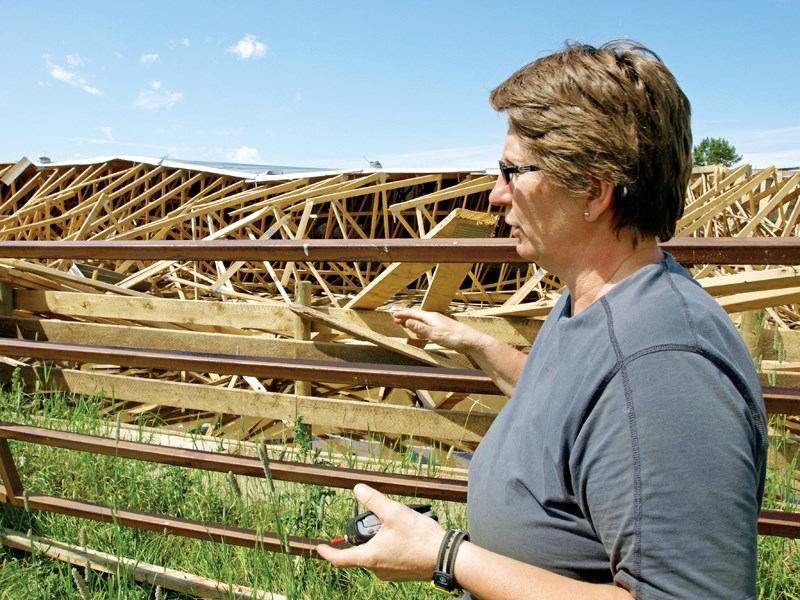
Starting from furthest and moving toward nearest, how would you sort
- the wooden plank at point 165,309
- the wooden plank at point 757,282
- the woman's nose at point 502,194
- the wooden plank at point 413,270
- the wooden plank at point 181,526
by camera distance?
the wooden plank at point 165,309 → the wooden plank at point 413,270 → the wooden plank at point 757,282 → the wooden plank at point 181,526 → the woman's nose at point 502,194

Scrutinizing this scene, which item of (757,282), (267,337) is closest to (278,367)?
(757,282)

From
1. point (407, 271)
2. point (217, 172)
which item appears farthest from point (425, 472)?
point (217, 172)

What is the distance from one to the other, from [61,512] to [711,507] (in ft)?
8.96

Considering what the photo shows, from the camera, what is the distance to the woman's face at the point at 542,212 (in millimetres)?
1350

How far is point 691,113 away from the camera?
136cm

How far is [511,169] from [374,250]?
3.27ft

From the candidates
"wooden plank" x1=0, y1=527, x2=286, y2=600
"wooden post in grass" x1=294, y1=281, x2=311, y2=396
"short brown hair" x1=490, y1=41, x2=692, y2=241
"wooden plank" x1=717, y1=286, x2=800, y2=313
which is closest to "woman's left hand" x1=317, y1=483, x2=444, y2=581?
"short brown hair" x1=490, y1=41, x2=692, y2=241

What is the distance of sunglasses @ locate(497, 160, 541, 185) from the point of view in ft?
4.49

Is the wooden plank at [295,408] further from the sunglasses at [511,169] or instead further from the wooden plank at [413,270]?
the sunglasses at [511,169]

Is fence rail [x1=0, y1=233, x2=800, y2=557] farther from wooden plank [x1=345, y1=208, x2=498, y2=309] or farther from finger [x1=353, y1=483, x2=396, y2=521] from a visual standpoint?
wooden plank [x1=345, y1=208, x2=498, y2=309]

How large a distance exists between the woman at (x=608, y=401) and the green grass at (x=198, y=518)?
120cm

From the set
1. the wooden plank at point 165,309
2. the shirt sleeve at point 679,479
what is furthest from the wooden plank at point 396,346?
the shirt sleeve at point 679,479

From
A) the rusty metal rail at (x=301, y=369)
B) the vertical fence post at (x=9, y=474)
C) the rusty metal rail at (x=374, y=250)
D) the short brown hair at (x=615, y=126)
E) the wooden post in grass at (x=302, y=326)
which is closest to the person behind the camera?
the short brown hair at (x=615, y=126)

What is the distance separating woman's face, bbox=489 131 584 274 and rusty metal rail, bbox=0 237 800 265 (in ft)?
1.99
